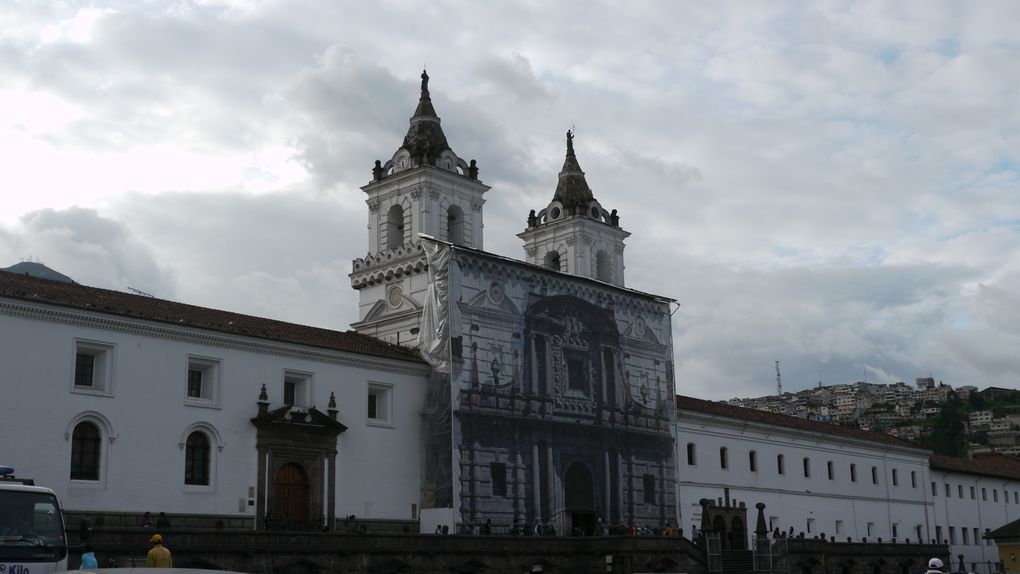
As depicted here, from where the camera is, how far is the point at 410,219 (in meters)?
50.2

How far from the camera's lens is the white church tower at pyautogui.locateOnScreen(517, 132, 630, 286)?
60000 mm

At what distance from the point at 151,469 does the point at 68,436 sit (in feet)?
9.72

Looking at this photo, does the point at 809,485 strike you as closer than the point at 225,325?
No

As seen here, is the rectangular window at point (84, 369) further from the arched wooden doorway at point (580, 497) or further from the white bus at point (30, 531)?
the arched wooden doorway at point (580, 497)

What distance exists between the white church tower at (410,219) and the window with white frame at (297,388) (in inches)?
269

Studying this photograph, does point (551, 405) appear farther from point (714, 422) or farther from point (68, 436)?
point (68, 436)

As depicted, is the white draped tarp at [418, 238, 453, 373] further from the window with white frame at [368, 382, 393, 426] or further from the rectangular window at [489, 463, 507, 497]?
the rectangular window at [489, 463, 507, 497]

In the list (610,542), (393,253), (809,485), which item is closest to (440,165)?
(393,253)

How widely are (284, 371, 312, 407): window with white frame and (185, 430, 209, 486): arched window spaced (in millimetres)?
3879

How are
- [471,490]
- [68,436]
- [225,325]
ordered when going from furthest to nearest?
[471,490]
[225,325]
[68,436]

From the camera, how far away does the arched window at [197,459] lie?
123ft

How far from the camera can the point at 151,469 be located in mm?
36219

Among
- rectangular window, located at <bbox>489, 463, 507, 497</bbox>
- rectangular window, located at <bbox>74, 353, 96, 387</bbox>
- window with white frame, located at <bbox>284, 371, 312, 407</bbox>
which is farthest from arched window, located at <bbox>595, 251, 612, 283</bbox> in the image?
rectangular window, located at <bbox>74, 353, 96, 387</bbox>

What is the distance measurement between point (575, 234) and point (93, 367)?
29393mm
